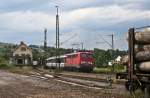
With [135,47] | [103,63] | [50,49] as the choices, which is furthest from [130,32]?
[50,49]

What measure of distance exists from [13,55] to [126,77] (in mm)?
111310

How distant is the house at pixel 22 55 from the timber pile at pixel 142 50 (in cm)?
10708

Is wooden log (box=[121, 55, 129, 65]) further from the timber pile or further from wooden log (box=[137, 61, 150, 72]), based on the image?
wooden log (box=[137, 61, 150, 72])

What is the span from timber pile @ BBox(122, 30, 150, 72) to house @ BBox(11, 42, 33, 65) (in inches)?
4216

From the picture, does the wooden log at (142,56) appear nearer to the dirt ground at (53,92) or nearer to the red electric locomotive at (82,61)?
the dirt ground at (53,92)

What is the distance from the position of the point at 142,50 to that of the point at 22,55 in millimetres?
111772

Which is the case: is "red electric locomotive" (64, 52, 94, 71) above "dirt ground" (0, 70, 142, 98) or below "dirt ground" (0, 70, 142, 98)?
above

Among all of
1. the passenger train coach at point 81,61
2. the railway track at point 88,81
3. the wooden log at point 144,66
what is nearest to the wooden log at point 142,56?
the wooden log at point 144,66

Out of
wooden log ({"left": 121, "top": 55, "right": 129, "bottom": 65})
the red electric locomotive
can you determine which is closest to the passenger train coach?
the red electric locomotive

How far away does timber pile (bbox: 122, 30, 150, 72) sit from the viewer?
13672 millimetres

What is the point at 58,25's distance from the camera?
6538 cm

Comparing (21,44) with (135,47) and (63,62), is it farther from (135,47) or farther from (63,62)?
(135,47)

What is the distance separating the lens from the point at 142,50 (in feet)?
47.1

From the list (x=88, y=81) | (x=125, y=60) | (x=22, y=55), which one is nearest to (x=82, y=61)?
(x=88, y=81)
